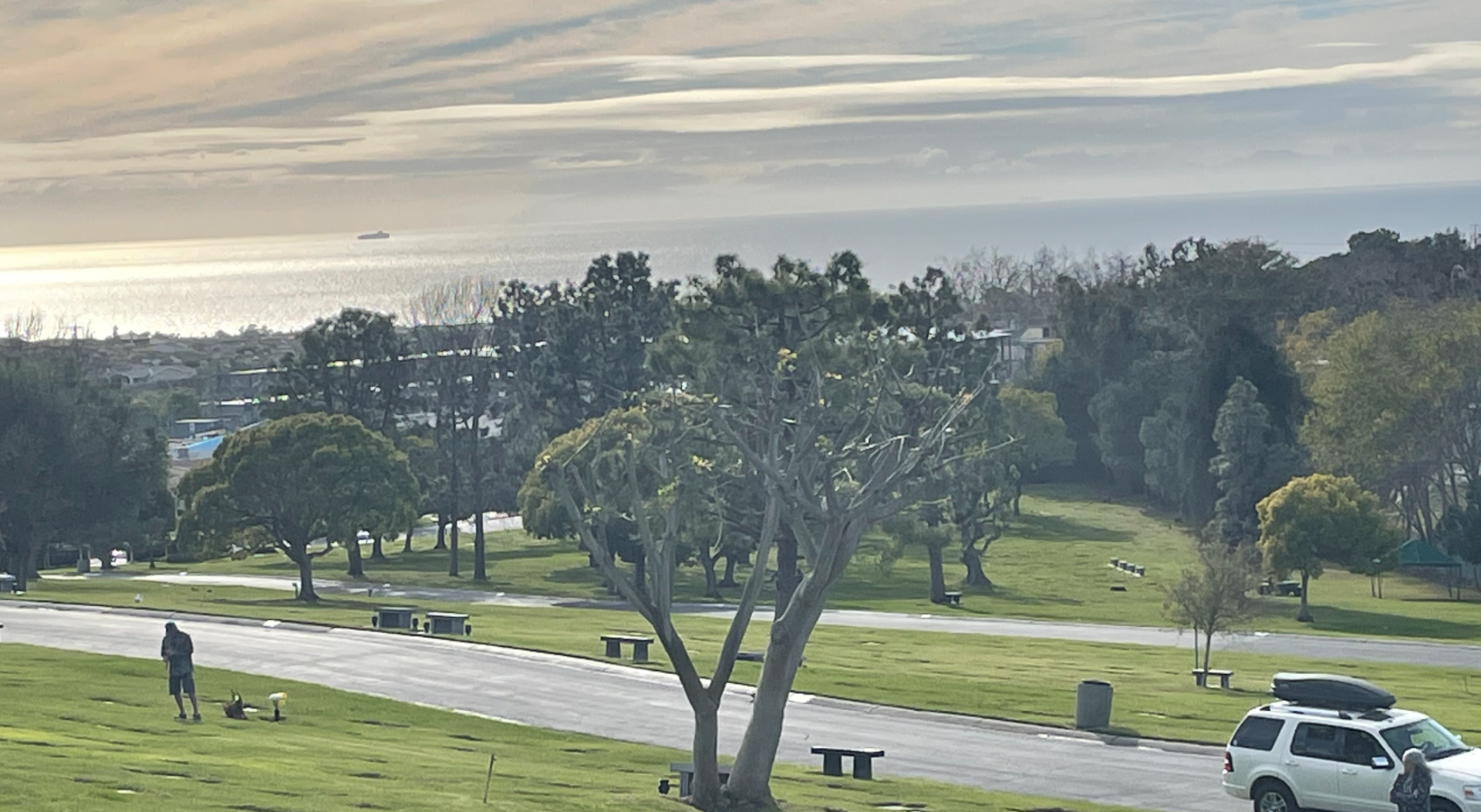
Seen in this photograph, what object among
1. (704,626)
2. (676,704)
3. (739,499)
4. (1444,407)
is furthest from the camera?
(1444,407)

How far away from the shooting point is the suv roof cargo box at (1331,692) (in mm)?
29469

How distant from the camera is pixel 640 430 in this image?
79125mm

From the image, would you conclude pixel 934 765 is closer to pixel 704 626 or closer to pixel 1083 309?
pixel 704 626

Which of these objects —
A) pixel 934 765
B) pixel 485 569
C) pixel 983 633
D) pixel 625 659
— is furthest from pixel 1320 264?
pixel 934 765

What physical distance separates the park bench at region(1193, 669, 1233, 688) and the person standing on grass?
29079 mm

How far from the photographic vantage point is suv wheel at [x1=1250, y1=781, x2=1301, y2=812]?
29.2 meters

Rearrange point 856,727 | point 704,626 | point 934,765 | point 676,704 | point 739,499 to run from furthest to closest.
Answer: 1. point 739,499
2. point 704,626
3. point 676,704
4. point 856,727
5. point 934,765

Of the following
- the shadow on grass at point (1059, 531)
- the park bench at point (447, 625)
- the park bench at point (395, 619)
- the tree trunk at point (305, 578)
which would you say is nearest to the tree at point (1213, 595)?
the park bench at point (447, 625)

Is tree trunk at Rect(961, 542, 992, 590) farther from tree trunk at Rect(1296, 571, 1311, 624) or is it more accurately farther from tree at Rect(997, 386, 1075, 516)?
tree at Rect(997, 386, 1075, 516)

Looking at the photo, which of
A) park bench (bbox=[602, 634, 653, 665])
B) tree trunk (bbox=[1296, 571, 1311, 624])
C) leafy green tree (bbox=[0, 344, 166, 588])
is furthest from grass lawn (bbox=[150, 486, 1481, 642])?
park bench (bbox=[602, 634, 653, 665])

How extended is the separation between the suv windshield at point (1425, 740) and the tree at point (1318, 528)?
54.5 m

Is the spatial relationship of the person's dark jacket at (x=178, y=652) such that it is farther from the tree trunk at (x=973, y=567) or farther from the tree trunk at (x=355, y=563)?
the tree trunk at (x=973, y=567)

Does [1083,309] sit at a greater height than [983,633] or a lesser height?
greater

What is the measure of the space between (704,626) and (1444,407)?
53.7m
